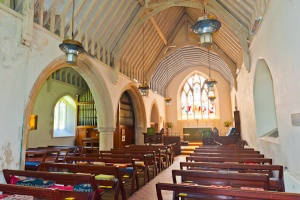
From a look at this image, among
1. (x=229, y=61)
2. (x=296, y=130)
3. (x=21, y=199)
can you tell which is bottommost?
(x=21, y=199)

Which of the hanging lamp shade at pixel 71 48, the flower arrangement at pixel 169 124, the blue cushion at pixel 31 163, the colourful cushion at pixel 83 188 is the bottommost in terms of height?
the blue cushion at pixel 31 163

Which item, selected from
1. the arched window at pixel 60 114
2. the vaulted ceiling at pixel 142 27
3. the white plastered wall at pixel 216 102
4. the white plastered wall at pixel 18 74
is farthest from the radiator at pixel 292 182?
the white plastered wall at pixel 216 102

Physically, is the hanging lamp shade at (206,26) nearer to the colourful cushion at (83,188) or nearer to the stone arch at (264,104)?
the colourful cushion at (83,188)

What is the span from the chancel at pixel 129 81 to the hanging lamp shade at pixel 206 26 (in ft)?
0.04

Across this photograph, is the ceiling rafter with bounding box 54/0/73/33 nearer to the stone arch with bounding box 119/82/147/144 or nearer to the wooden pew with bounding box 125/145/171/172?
the wooden pew with bounding box 125/145/171/172

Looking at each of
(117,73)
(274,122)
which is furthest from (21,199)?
(117,73)

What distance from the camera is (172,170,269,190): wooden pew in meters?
2.15

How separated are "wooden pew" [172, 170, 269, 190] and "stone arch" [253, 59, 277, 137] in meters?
2.99

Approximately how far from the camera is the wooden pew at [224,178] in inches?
84.6

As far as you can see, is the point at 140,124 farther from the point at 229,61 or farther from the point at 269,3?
the point at 269,3

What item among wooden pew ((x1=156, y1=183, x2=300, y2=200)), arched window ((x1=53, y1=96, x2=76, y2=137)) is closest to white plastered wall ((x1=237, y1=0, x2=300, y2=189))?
wooden pew ((x1=156, y1=183, x2=300, y2=200))

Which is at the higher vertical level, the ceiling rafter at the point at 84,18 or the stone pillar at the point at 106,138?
the ceiling rafter at the point at 84,18

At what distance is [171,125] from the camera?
563 inches

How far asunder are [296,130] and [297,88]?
552mm
